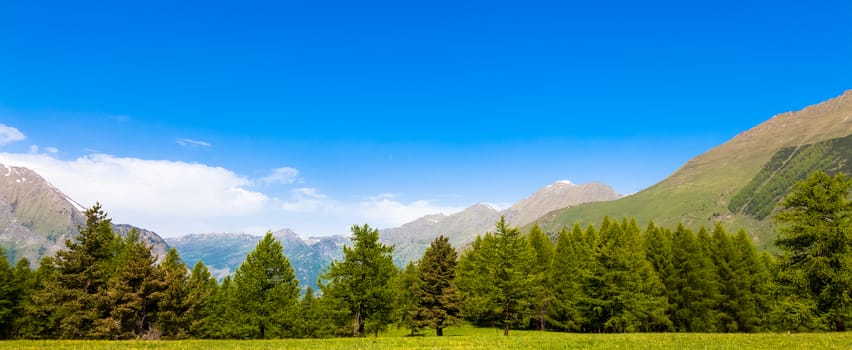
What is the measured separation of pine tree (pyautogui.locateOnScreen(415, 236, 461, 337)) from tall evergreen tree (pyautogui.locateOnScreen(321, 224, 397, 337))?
6.45 m

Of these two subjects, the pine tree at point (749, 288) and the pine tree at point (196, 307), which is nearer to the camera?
the pine tree at point (196, 307)

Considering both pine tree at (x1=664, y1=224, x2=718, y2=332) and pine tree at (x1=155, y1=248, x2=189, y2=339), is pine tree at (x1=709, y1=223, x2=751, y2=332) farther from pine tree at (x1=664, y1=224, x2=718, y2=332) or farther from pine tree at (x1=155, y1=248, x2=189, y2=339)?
pine tree at (x1=155, y1=248, x2=189, y2=339)

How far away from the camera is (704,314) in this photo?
5428 cm

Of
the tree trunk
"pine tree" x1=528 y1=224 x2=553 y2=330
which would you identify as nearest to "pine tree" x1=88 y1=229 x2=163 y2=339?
the tree trunk

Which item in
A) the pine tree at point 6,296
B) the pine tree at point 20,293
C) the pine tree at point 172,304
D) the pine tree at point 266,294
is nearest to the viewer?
the pine tree at point 266,294

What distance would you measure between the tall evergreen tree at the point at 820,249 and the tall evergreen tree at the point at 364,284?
35.8 metres

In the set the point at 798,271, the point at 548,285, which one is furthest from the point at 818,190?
the point at 548,285

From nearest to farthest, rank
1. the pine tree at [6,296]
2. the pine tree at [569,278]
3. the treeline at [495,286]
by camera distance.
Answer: the treeline at [495,286]
the pine tree at [569,278]
the pine tree at [6,296]

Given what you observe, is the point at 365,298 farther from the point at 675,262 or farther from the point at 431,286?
the point at 675,262

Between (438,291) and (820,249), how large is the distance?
36646 mm

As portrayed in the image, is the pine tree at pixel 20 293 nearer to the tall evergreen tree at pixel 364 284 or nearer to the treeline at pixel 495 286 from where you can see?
the treeline at pixel 495 286

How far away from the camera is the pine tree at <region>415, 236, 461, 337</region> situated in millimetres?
52344

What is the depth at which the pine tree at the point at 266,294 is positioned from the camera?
4431 cm

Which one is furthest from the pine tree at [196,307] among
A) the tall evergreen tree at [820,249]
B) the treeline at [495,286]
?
the tall evergreen tree at [820,249]
